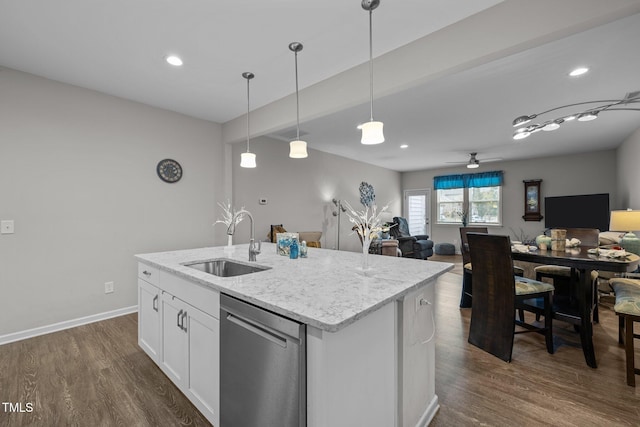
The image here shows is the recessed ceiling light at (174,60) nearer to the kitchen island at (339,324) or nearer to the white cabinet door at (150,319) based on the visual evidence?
the kitchen island at (339,324)

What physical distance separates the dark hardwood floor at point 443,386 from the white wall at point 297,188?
8.11ft

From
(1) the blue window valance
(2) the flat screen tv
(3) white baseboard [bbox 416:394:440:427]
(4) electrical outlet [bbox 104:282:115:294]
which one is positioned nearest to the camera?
(3) white baseboard [bbox 416:394:440:427]

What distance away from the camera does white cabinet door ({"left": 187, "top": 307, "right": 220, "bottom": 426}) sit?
1456mm

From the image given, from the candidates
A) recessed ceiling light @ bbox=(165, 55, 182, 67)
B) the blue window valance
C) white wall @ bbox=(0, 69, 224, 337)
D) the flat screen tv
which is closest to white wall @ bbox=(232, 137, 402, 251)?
white wall @ bbox=(0, 69, 224, 337)

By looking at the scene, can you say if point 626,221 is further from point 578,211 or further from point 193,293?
point 193,293

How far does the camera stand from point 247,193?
4.62 metres

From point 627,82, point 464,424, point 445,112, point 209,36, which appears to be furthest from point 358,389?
point 627,82

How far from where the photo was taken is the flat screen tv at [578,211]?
18.5 ft

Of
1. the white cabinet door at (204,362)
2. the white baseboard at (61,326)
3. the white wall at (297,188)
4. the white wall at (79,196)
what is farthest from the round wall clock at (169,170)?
the white cabinet door at (204,362)

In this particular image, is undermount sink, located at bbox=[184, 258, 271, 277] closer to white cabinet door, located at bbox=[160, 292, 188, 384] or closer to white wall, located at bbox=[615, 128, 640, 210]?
white cabinet door, located at bbox=[160, 292, 188, 384]

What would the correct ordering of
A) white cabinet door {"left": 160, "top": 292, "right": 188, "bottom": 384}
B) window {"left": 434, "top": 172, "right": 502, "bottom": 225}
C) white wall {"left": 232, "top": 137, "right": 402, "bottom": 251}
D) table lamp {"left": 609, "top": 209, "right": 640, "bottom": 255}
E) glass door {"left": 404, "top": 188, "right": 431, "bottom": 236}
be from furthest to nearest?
glass door {"left": 404, "top": 188, "right": 431, "bottom": 236}, window {"left": 434, "top": 172, "right": 502, "bottom": 225}, white wall {"left": 232, "top": 137, "right": 402, "bottom": 251}, table lamp {"left": 609, "top": 209, "right": 640, "bottom": 255}, white cabinet door {"left": 160, "top": 292, "right": 188, "bottom": 384}

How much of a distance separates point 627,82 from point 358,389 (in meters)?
4.09

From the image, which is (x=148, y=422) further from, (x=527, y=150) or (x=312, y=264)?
(x=527, y=150)

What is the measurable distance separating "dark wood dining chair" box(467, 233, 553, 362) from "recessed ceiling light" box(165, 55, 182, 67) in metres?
Answer: 3.08
